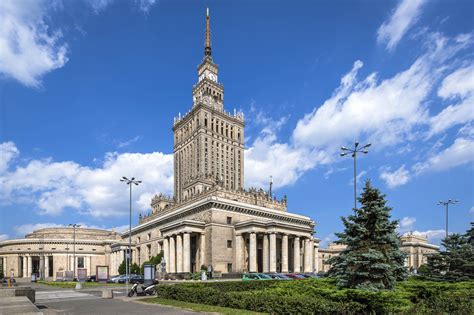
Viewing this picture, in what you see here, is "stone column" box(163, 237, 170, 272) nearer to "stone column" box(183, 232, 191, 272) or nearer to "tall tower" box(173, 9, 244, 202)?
"stone column" box(183, 232, 191, 272)

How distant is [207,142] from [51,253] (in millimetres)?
59169

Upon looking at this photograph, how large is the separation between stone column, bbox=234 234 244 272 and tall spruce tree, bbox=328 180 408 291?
45552 millimetres

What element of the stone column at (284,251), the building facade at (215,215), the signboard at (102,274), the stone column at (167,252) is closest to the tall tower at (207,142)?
the building facade at (215,215)

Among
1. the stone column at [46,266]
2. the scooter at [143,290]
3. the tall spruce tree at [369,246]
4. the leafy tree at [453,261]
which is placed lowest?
the stone column at [46,266]

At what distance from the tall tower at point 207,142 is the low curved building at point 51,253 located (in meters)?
33.2

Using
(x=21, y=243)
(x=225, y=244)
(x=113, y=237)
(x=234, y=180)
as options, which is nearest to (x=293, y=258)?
(x=225, y=244)

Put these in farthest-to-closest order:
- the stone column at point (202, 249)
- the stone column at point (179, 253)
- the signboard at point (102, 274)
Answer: the stone column at point (202, 249), the stone column at point (179, 253), the signboard at point (102, 274)

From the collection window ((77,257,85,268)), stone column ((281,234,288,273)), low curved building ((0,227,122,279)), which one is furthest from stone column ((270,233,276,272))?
window ((77,257,85,268))

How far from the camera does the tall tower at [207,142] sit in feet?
308

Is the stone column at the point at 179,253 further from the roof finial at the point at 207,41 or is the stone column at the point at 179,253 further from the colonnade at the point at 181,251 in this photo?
the roof finial at the point at 207,41

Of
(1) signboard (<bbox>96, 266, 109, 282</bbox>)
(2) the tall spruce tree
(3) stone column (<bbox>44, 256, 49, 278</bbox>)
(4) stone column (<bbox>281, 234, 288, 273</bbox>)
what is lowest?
Answer: (3) stone column (<bbox>44, 256, 49, 278</bbox>)

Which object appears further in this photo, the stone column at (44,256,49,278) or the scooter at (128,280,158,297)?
the stone column at (44,256,49,278)

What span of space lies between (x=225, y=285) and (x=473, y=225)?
25248mm

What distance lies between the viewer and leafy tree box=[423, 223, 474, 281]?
1190 inches
